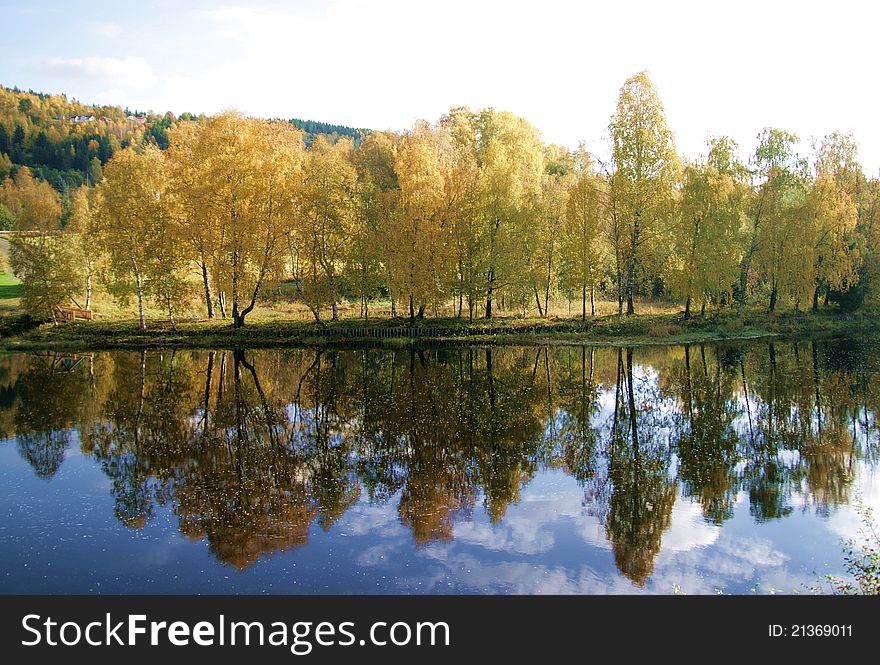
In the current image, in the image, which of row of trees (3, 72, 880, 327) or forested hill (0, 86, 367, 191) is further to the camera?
forested hill (0, 86, 367, 191)

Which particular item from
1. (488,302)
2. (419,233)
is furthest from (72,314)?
(488,302)

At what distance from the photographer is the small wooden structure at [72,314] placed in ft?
149

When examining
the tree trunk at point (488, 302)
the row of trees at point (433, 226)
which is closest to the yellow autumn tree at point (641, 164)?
the row of trees at point (433, 226)

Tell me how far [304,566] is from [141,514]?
16.7 feet

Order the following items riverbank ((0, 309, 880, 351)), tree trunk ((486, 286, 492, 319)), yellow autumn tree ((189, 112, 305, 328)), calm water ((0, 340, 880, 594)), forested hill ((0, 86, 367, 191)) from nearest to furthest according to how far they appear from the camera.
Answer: calm water ((0, 340, 880, 594)), yellow autumn tree ((189, 112, 305, 328)), riverbank ((0, 309, 880, 351)), tree trunk ((486, 286, 492, 319)), forested hill ((0, 86, 367, 191))

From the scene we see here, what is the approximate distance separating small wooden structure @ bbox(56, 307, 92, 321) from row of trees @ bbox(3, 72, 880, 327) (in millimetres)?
1926

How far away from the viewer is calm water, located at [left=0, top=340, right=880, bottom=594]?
12156 mm

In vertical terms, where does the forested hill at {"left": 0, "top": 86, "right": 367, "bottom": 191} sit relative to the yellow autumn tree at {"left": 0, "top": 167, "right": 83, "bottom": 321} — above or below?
above

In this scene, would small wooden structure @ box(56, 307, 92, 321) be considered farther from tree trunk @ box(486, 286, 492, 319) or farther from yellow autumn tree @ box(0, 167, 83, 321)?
tree trunk @ box(486, 286, 492, 319)

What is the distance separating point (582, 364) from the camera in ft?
110

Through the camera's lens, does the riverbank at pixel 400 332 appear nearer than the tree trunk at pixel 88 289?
Yes

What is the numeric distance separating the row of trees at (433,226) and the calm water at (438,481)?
13.5 meters

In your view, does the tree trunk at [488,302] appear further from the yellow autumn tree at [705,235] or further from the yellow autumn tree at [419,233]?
the yellow autumn tree at [705,235]

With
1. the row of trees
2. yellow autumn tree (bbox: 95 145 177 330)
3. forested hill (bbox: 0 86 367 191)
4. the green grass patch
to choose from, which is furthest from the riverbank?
forested hill (bbox: 0 86 367 191)
